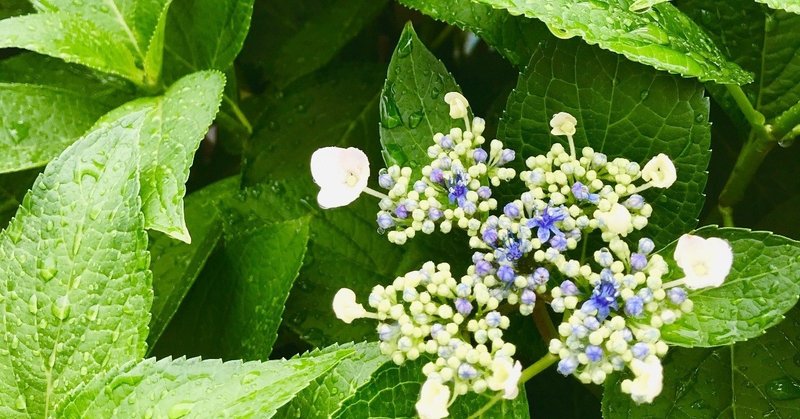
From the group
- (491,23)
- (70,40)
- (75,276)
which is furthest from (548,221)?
(70,40)

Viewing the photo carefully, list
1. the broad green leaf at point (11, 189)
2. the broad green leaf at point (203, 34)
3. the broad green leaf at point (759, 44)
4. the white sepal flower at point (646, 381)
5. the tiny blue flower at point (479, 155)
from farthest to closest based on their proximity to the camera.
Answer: the broad green leaf at point (11, 189), the broad green leaf at point (203, 34), the broad green leaf at point (759, 44), the tiny blue flower at point (479, 155), the white sepal flower at point (646, 381)

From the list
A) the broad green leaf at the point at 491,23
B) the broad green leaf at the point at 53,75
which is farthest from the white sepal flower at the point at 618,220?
the broad green leaf at the point at 53,75

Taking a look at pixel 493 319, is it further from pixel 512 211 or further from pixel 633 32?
pixel 633 32

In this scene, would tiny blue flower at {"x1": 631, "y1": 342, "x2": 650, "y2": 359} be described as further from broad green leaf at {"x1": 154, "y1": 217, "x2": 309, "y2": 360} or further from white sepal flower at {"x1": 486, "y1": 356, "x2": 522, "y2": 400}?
broad green leaf at {"x1": 154, "y1": 217, "x2": 309, "y2": 360}

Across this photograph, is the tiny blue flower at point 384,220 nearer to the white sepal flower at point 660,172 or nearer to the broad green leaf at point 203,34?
the white sepal flower at point 660,172

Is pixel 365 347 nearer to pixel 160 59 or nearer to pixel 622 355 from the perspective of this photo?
pixel 622 355

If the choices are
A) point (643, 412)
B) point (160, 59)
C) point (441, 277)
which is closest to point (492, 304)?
point (441, 277)
